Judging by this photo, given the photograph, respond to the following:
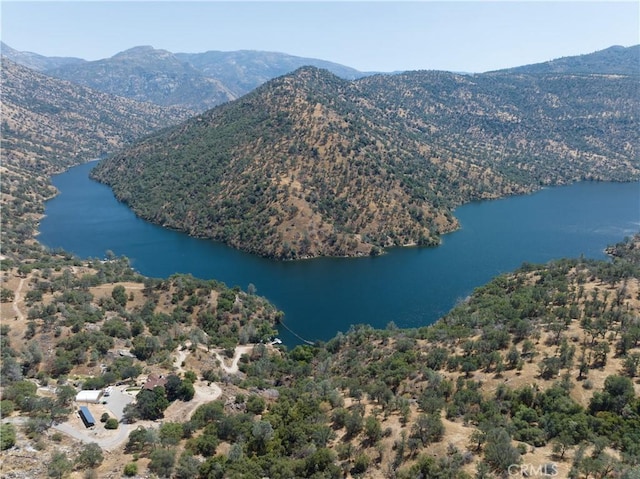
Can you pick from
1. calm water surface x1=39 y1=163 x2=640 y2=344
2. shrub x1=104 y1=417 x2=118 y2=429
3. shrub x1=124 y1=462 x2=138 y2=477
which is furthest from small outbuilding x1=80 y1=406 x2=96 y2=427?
calm water surface x1=39 y1=163 x2=640 y2=344

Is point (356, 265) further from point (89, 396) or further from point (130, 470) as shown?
point (130, 470)

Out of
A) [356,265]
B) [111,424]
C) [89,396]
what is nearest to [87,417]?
[111,424]

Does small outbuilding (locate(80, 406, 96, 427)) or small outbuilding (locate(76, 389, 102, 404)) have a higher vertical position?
small outbuilding (locate(80, 406, 96, 427))

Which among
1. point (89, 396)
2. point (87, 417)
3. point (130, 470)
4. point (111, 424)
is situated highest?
point (130, 470)

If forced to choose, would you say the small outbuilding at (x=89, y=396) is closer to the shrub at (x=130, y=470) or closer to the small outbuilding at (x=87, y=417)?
the small outbuilding at (x=87, y=417)

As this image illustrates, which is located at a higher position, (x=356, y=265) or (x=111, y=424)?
(x=356, y=265)

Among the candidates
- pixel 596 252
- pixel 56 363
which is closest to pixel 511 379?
pixel 56 363

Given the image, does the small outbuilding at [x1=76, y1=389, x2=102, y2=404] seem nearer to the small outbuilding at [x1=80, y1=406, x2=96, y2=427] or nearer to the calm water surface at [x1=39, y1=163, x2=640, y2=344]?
the small outbuilding at [x1=80, y1=406, x2=96, y2=427]
